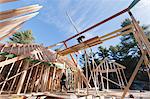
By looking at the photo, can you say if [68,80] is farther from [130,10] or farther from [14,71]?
[130,10]

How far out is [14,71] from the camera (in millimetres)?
9227

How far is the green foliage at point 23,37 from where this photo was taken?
1190 inches

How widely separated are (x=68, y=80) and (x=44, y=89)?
243cm

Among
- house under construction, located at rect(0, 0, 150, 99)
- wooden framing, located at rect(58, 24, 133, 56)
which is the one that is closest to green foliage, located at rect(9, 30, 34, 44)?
house under construction, located at rect(0, 0, 150, 99)

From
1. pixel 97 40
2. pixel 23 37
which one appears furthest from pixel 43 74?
pixel 23 37

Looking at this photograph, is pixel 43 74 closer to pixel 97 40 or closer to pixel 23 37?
pixel 97 40

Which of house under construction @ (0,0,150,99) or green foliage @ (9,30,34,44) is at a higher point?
green foliage @ (9,30,34,44)

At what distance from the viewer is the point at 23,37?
32.5m

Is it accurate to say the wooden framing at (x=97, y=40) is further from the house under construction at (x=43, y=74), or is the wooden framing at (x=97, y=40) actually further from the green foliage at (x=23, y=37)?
the green foliage at (x=23, y=37)

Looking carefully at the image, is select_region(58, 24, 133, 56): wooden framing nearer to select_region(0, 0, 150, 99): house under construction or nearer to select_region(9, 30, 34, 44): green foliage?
select_region(0, 0, 150, 99): house under construction

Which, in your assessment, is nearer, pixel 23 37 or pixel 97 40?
pixel 97 40

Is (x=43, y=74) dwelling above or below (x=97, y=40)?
above

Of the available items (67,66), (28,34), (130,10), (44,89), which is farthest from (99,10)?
(28,34)

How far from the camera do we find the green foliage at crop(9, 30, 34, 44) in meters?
30.2
